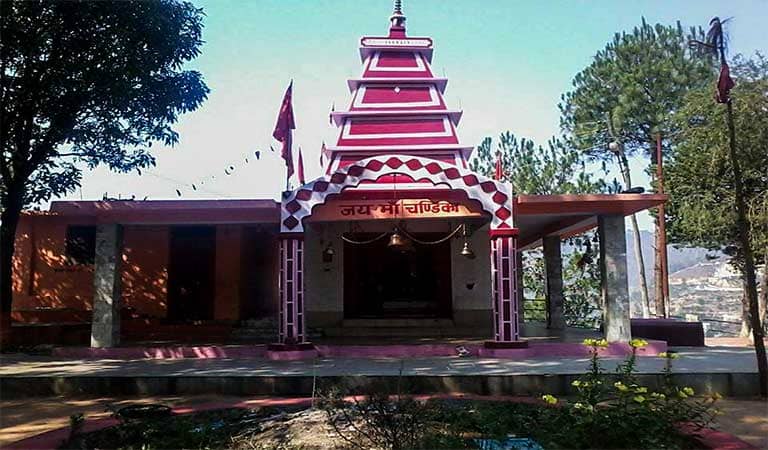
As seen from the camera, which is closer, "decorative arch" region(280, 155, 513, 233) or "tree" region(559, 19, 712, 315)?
"decorative arch" region(280, 155, 513, 233)

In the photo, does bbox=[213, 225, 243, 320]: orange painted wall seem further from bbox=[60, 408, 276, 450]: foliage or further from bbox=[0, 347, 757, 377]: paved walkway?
bbox=[60, 408, 276, 450]: foliage

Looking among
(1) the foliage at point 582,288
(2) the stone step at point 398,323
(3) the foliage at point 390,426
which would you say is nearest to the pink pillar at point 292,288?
(2) the stone step at point 398,323

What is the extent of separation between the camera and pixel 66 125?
11.9 m

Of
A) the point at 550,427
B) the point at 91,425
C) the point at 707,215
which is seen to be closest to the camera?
the point at 550,427

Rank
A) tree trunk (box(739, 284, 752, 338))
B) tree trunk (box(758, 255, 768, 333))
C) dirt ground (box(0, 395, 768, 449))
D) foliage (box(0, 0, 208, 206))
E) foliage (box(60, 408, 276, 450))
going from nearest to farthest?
foliage (box(60, 408, 276, 450))
dirt ground (box(0, 395, 768, 449))
foliage (box(0, 0, 208, 206))
tree trunk (box(758, 255, 768, 333))
tree trunk (box(739, 284, 752, 338))

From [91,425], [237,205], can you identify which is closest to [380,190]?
[237,205]

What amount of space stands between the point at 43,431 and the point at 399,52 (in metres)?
11.1

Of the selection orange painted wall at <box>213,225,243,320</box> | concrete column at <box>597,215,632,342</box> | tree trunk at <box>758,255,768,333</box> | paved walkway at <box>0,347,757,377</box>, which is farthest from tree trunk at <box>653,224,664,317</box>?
orange painted wall at <box>213,225,243,320</box>

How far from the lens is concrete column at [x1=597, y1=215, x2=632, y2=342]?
11359 mm

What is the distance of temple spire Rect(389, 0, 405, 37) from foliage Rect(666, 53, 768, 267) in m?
8.94

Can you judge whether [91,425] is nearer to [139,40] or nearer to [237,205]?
[237,205]

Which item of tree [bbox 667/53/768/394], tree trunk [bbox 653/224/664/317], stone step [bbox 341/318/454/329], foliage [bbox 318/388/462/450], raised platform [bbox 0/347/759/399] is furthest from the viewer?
tree trunk [bbox 653/224/664/317]

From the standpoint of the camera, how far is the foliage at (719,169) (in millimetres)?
15945

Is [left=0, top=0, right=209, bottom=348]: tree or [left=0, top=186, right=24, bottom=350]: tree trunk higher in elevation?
[left=0, top=0, right=209, bottom=348]: tree
